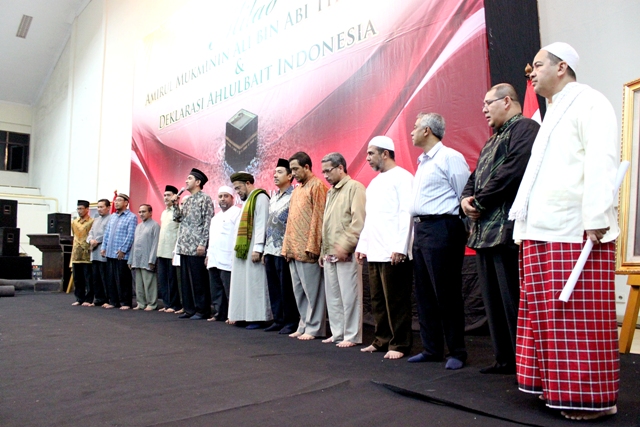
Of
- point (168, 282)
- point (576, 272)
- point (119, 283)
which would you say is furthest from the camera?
point (119, 283)

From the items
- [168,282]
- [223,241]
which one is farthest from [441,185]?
[168,282]

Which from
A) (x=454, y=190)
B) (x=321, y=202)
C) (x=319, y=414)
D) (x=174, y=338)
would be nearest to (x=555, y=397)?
(x=319, y=414)

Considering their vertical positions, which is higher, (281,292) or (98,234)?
(98,234)

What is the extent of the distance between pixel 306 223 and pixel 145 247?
281 centimetres

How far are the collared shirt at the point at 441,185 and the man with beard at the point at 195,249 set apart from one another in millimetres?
2745

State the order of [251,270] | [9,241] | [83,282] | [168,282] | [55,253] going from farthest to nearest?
[9,241] → [55,253] → [83,282] → [168,282] → [251,270]

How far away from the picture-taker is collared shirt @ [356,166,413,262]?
10.3 feet

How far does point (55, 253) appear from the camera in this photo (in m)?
9.61

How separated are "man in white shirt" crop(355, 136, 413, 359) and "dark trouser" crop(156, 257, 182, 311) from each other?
9.99 feet

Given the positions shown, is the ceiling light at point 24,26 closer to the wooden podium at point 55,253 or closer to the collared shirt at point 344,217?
the wooden podium at point 55,253

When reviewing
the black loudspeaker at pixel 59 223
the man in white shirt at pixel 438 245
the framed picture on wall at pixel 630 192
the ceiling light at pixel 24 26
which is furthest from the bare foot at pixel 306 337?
the ceiling light at pixel 24 26

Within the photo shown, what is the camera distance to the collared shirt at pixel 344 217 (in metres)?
3.56

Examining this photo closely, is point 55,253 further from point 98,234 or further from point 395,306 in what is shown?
point 395,306

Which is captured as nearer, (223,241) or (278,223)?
(278,223)
